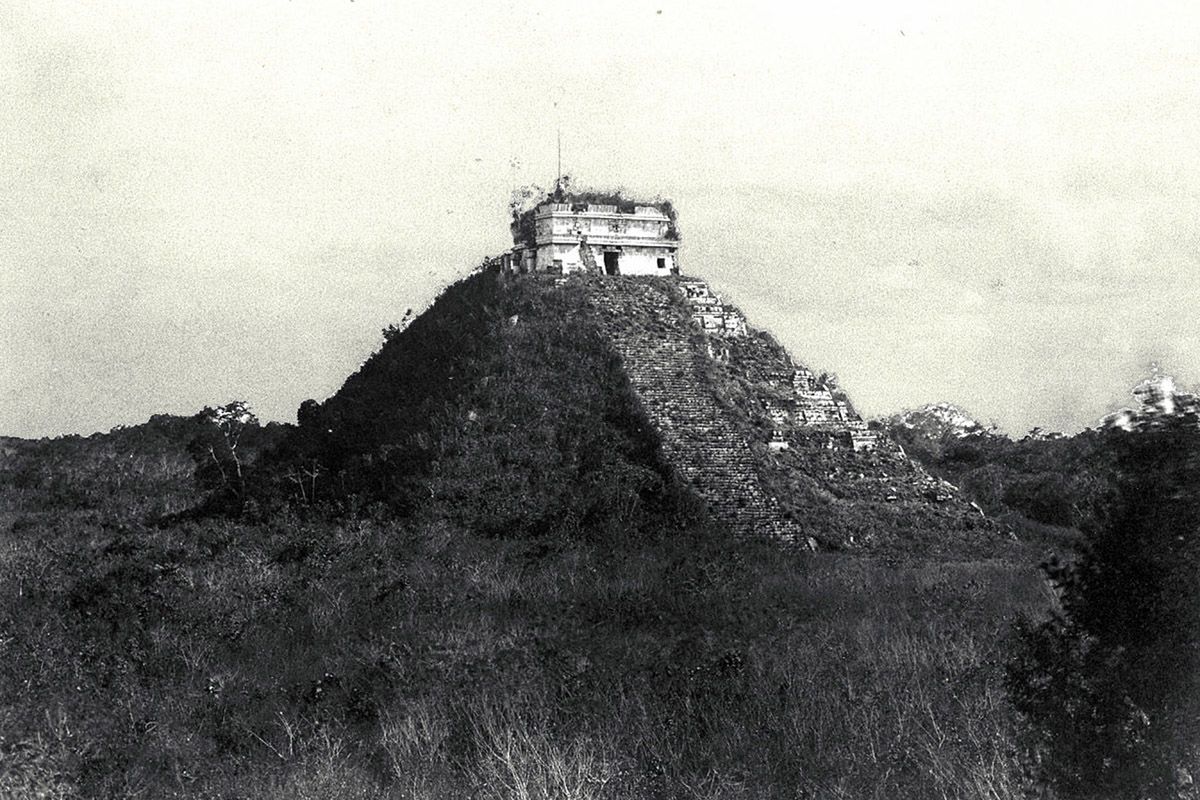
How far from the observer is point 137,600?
16.6 meters

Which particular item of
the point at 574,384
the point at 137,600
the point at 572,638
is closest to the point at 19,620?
the point at 137,600

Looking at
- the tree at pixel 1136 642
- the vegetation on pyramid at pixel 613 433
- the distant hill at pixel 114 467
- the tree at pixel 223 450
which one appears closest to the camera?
the tree at pixel 1136 642

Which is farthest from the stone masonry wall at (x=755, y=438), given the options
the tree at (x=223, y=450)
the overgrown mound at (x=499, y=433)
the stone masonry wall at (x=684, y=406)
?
the tree at (x=223, y=450)

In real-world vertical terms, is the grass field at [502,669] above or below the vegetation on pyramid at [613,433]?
below

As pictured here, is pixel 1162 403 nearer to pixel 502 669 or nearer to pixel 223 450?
pixel 502 669

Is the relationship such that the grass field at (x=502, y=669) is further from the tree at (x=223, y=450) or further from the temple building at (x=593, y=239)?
the temple building at (x=593, y=239)

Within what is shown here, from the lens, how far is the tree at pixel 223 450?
27484mm

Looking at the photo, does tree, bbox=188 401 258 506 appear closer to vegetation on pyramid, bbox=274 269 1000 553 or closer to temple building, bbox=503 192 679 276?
vegetation on pyramid, bbox=274 269 1000 553

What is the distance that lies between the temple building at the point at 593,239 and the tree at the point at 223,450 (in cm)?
884

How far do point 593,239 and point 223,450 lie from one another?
11.4 m

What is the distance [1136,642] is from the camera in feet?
23.2

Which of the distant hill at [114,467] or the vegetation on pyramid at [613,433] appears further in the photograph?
the distant hill at [114,467]

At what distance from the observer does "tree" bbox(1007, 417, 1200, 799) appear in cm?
686

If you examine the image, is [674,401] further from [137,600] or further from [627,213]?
[137,600]
